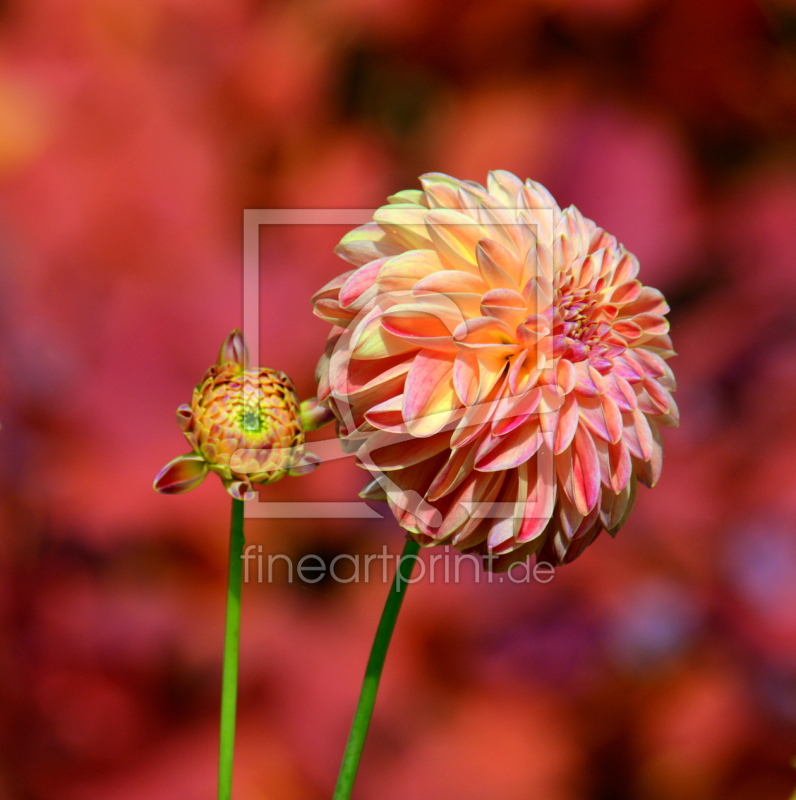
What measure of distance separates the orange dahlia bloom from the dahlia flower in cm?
2

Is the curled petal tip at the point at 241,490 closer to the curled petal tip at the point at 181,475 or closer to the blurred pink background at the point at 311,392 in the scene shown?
the curled petal tip at the point at 181,475

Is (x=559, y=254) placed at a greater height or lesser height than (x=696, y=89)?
lesser

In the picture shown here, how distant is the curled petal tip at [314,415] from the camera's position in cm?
25

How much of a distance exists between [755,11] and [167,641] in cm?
80

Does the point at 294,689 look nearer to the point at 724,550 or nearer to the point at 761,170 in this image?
the point at 724,550

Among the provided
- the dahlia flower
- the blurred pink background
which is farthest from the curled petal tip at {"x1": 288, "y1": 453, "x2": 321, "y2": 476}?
the blurred pink background

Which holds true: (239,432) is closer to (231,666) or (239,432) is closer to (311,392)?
(231,666)

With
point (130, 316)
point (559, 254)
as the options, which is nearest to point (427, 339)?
point (559, 254)

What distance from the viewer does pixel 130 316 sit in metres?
0.64

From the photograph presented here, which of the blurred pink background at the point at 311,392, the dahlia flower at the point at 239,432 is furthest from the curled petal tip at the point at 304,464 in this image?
the blurred pink background at the point at 311,392

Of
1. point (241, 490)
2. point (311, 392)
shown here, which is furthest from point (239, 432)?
point (311, 392)

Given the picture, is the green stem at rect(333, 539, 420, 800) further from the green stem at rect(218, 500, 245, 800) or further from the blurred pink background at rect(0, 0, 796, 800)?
the blurred pink background at rect(0, 0, 796, 800)

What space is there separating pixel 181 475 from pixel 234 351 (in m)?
0.05

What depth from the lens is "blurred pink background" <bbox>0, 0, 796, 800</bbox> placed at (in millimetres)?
621
